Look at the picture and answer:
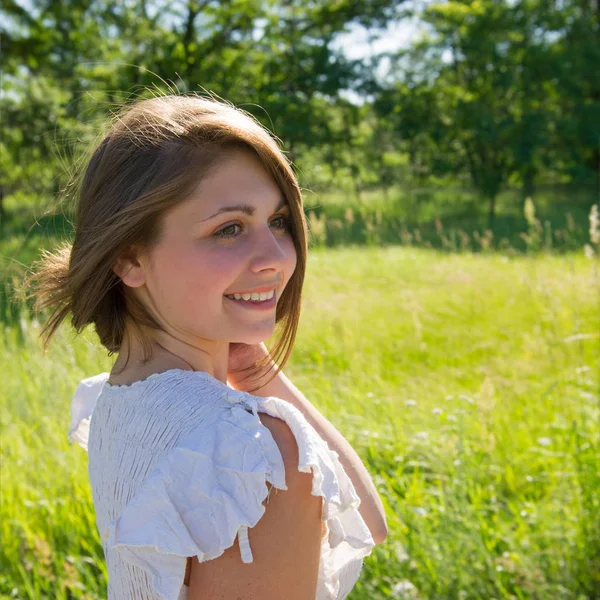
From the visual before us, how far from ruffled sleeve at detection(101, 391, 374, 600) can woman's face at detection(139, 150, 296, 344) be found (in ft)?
0.81

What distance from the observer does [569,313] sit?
5688mm

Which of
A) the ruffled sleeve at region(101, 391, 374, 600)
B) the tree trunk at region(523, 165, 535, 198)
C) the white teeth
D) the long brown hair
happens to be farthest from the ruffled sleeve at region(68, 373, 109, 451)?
the tree trunk at region(523, 165, 535, 198)

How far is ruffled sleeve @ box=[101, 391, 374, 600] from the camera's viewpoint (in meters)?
1.02

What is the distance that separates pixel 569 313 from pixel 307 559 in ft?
16.5

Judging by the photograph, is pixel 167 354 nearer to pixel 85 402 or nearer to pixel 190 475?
pixel 190 475

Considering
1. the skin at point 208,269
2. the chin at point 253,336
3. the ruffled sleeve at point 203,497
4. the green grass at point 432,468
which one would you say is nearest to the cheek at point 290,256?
the skin at point 208,269

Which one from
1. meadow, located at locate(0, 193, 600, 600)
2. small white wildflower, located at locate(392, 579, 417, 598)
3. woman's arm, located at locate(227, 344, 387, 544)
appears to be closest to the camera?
woman's arm, located at locate(227, 344, 387, 544)

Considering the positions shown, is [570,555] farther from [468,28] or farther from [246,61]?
[468,28]

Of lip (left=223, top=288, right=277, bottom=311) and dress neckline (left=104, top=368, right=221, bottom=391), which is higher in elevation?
lip (left=223, top=288, right=277, bottom=311)

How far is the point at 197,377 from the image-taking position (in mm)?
1189

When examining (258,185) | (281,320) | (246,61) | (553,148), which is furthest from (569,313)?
(553,148)

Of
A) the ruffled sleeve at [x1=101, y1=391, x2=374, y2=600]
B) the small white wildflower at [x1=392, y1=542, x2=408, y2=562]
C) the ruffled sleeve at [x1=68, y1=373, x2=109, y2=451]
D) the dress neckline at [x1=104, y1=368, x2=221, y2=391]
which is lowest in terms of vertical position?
the small white wildflower at [x1=392, y1=542, x2=408, y2=562]

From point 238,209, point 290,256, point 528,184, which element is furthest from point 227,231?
point 528,184

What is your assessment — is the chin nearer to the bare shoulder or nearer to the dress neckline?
the dress neckline
